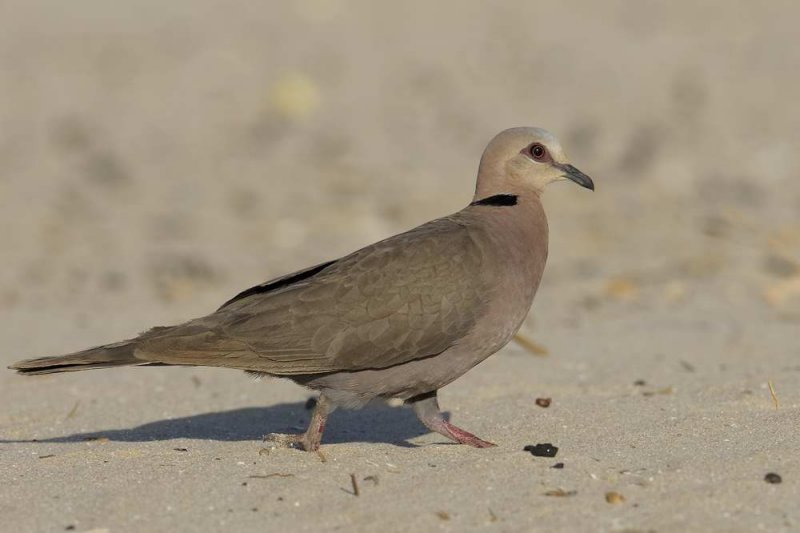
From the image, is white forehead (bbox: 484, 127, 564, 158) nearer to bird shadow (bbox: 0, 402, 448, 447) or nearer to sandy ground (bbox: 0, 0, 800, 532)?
sandy ground (bbox: 0, 0, 800, 532)

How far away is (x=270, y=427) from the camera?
23.7 ft

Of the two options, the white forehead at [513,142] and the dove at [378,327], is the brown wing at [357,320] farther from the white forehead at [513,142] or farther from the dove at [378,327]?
the white forehead at [513,142]

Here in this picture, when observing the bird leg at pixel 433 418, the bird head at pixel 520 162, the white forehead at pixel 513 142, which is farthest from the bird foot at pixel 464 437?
the white forehead at pixel 513 142

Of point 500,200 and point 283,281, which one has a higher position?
point 500,200

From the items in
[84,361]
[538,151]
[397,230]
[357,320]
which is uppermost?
[397,230]

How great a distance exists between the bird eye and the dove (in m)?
0.62

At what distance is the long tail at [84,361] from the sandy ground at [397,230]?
1.45 feet

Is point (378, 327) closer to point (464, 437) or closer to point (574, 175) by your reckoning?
point (464, 437)

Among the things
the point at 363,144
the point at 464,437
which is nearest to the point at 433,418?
the point at 464,437

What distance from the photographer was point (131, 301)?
1146 cm

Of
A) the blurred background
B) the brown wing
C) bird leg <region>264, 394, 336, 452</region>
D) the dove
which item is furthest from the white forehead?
the blurred background

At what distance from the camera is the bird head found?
6949mm

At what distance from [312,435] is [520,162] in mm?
1827

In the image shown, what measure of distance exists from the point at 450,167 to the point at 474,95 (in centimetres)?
260
